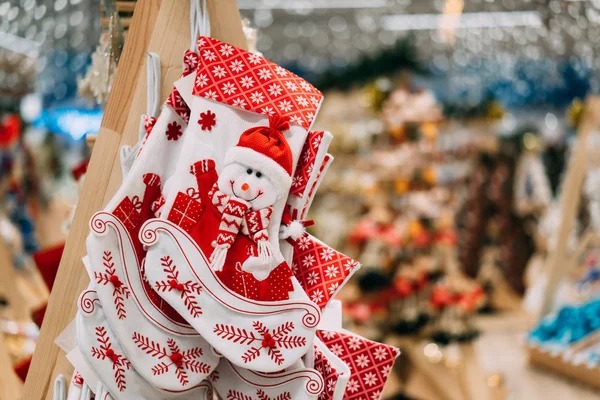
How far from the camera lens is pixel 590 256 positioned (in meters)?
3.79

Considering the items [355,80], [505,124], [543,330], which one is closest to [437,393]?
[543,330]

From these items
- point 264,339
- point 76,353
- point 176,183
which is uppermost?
point 176,183

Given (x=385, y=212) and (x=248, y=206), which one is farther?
(x=385, y=212)

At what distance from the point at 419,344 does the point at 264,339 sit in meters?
2.71

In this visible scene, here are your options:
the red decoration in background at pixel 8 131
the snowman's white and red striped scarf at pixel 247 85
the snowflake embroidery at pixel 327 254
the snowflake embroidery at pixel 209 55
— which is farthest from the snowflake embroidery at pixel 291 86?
the red decoration in background at pixel 8 131

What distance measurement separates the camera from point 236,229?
72 cm

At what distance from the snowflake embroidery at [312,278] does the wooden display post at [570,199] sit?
11.0 feet

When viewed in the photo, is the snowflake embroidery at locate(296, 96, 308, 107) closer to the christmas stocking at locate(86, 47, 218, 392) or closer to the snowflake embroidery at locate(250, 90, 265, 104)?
the snowflake embroidery at locate(250, 90, 265, 104)

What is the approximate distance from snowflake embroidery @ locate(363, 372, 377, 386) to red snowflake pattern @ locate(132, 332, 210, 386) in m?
0.25

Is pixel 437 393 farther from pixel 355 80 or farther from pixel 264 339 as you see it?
pixel 355 80

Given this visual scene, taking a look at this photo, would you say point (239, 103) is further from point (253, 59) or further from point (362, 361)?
point (362, 361)

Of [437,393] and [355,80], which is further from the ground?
[355,80]

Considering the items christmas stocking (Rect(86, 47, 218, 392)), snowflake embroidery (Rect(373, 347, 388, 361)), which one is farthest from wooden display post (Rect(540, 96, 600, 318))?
christmas stocking (Rect(86, 47, 218, 392))

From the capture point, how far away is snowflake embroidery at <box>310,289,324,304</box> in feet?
2.54
